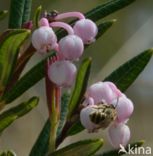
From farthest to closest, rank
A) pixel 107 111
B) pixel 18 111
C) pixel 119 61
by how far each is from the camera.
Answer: pixel 119 61 → pixel 18 111 → pixel 107 111

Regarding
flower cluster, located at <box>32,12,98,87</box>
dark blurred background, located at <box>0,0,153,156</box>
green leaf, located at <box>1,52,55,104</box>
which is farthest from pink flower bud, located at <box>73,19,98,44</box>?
dark blurred background, located at <box>0,0,153,156</box>

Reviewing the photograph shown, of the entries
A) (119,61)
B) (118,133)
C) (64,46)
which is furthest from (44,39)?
(119,61)

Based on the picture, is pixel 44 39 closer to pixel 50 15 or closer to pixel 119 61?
pixel 50 15

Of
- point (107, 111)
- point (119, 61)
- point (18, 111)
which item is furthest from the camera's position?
point (119, 61)

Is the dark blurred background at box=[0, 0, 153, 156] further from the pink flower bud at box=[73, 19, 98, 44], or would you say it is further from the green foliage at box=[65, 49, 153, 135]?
the pink flower bud at box=[73, 19, 98, 44]

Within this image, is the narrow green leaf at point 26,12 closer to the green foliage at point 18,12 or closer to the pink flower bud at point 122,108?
the green foliage at point 18,12

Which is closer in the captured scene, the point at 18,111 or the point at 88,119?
the point at 88,119

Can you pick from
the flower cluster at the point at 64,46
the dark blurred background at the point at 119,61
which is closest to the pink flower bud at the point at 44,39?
the flower cluster at the point at 64,46
